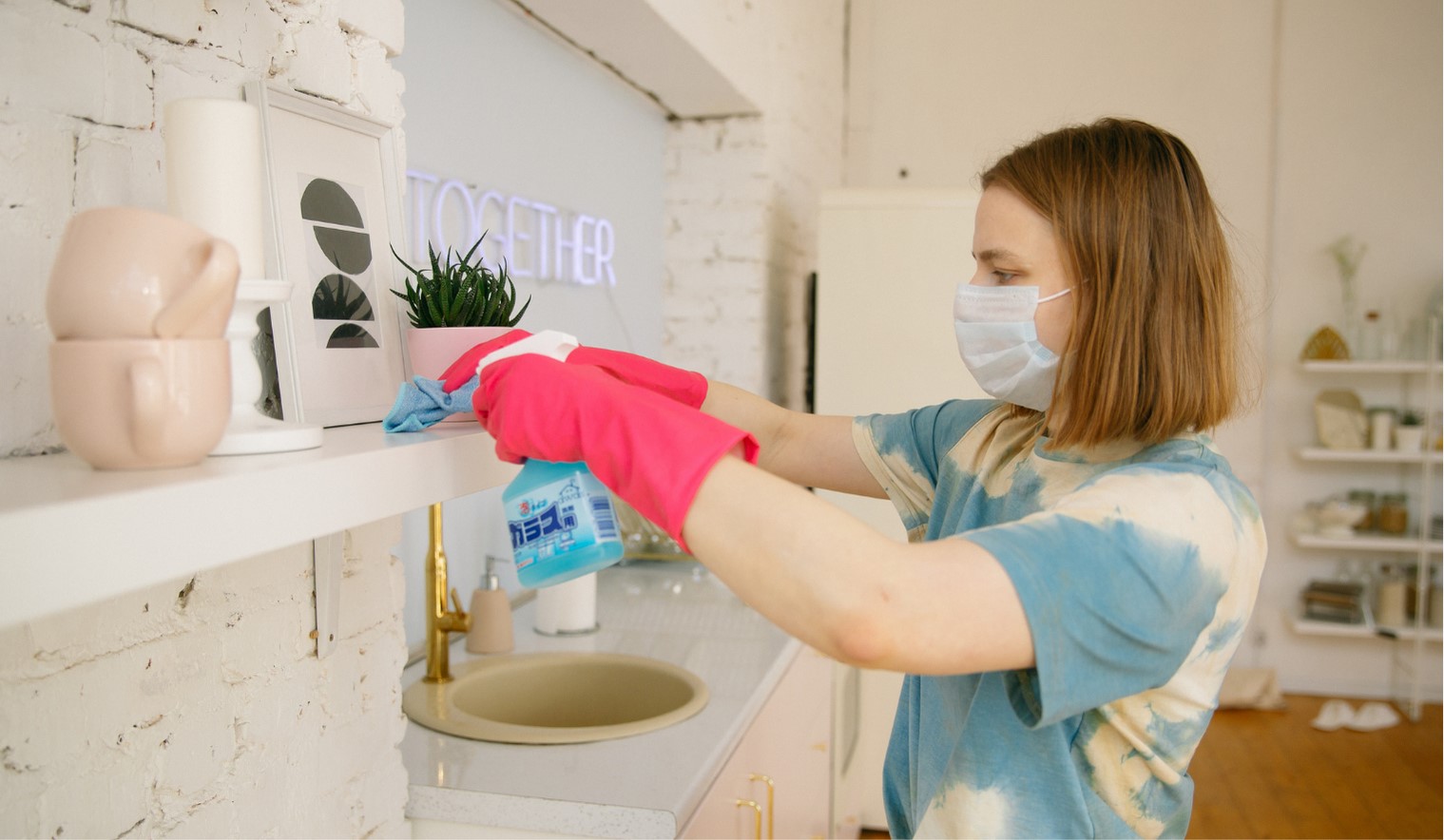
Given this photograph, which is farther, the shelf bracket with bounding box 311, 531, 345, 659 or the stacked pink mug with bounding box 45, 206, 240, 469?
the shelf bracket with bounding box 311, 531, 345, 659

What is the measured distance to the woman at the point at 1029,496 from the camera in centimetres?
80

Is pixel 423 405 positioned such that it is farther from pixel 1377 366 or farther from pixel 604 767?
pixel 1377 366

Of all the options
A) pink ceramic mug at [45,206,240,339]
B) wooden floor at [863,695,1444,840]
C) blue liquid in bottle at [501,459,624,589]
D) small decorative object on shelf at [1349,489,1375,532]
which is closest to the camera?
pink ceramic mug at [45,206,240,339]

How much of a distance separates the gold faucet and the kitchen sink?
3 centimetres

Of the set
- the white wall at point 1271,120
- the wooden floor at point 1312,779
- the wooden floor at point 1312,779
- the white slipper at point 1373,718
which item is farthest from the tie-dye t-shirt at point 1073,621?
the white slipper at point 1373,718

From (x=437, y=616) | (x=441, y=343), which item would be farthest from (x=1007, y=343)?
(x=437, y=616)

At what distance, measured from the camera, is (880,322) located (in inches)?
126

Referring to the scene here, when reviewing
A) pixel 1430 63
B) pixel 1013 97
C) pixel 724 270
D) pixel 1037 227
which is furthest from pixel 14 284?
pixel 1430 63

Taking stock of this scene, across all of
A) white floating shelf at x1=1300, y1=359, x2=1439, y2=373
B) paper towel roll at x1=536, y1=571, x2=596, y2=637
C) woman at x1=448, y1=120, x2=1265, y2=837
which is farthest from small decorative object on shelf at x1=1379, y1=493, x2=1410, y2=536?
woman at x1=448, y1=120, x2=1265, y2=837

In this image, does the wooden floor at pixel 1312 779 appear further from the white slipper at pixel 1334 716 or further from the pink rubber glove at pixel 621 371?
the pink rubber glove at pixel 621 371

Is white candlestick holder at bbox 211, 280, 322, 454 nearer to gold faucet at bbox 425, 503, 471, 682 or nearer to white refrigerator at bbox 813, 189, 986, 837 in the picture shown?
gold faucet at bbox 425, 503, 471, 682

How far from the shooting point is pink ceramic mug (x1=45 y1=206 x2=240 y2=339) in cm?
64

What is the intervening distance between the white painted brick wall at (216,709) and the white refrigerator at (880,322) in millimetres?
2054

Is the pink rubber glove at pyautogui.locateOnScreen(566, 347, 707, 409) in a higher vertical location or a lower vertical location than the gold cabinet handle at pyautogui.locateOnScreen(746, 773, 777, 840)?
higher
